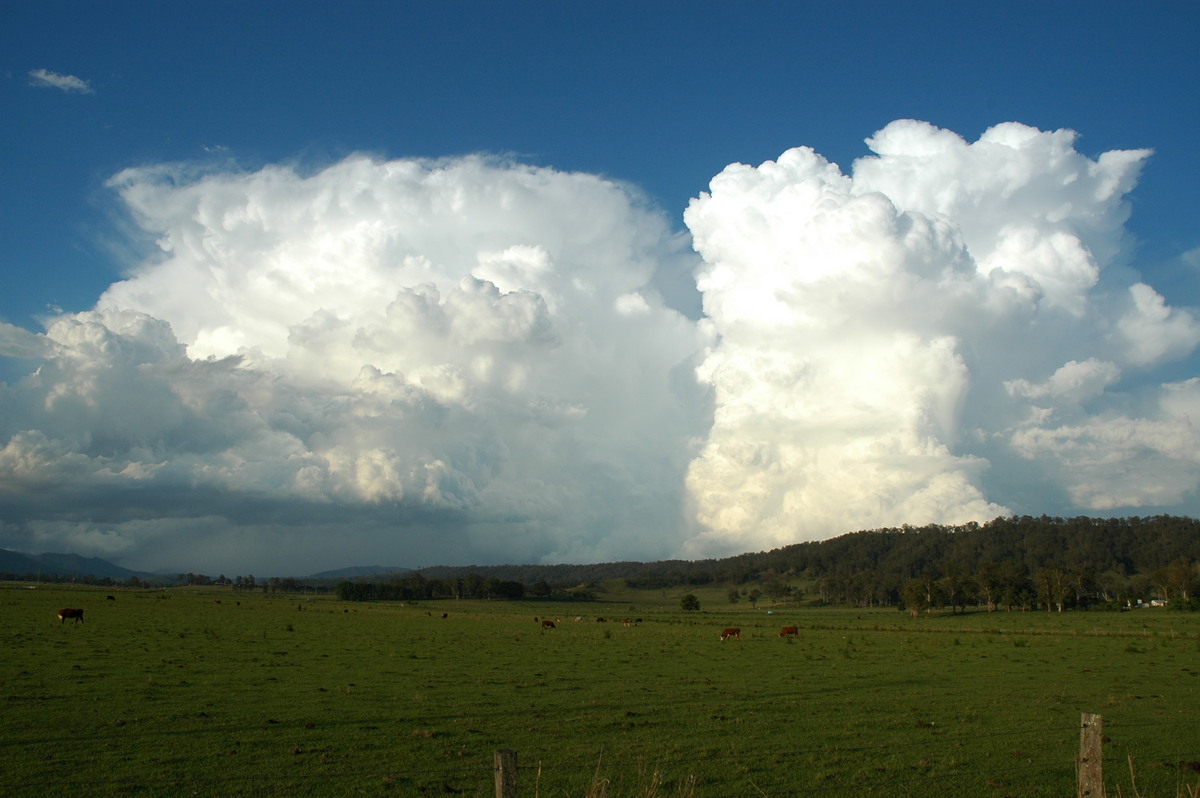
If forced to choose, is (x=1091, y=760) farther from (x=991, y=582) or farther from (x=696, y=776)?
(x=991, y=582)

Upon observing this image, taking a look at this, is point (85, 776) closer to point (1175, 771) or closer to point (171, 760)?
point (171, 760)

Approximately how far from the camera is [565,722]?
19500 mm

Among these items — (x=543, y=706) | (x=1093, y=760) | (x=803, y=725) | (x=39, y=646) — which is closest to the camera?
(x=1093, y=760)

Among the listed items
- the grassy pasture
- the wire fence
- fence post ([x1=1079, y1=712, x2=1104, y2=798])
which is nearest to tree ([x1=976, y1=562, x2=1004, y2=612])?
the grassy pasture

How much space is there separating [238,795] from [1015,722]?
65.8 feet

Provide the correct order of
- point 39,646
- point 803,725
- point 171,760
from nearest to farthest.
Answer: point 171,760
point 803,725
point 39,646

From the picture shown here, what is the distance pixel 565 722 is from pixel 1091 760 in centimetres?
1350

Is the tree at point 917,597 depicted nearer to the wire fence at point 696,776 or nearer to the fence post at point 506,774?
the wire fence at point 696,776

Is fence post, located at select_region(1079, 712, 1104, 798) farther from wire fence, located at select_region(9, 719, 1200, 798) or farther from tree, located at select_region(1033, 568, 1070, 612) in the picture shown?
tree, located at select_region(1033, 568, 1070, 612)

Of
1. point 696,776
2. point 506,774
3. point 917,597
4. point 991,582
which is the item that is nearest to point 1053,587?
point 991,582

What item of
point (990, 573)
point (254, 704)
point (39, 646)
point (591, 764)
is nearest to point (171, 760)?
point (254, 704)

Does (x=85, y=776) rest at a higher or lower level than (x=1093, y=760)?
lower

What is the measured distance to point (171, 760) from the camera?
578 inches

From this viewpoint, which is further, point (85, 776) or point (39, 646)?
point (39, 646)
